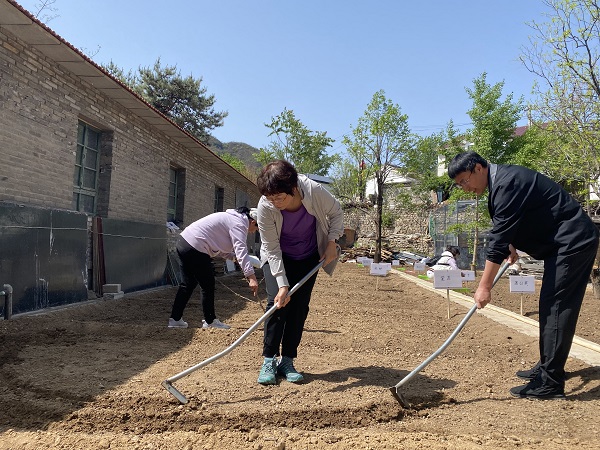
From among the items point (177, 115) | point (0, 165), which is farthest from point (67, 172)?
point (177, 115)

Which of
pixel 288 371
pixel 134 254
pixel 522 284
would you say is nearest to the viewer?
pixel 288 371

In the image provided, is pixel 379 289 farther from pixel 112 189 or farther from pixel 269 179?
pixel 269 179

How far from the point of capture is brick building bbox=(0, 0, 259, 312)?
5586 millimetres

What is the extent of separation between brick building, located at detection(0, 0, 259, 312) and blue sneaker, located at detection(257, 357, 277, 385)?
12.0ft

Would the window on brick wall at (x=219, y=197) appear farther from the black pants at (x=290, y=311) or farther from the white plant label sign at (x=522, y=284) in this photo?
the black pants at (x=290, y=311)

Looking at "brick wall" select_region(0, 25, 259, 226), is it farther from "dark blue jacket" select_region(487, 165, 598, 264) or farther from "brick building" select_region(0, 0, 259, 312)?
"dark blue jacket" select_region(487, 165, 598, 264)

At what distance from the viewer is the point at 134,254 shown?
27.9 feet

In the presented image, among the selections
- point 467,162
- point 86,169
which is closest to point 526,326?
point 467,162

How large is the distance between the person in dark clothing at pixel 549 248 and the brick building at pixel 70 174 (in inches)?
202

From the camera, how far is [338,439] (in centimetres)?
228

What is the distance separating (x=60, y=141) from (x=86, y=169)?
1.17 metres

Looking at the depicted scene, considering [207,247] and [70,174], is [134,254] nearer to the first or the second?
[70,174]

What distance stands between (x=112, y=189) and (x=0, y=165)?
2702 millimetres

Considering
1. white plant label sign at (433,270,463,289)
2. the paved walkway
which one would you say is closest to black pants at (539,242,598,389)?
the paved walkway
